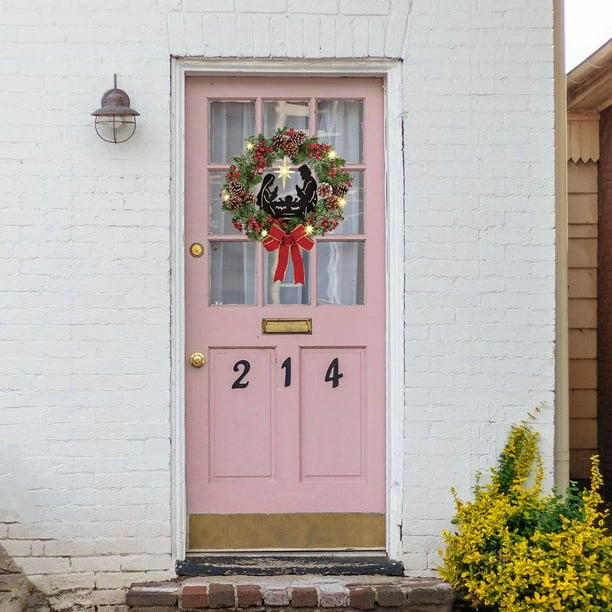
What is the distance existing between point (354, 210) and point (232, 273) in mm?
726

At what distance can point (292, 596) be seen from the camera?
4059 millimetres

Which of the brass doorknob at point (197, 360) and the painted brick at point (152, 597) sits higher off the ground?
the brass doorknob at point (197, 360)

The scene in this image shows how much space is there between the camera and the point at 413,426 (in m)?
4.33

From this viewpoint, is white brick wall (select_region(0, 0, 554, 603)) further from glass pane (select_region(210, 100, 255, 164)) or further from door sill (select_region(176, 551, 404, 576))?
glass pane (select_region(210, 100, 255, 164))

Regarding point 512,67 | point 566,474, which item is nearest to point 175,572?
point 566,474

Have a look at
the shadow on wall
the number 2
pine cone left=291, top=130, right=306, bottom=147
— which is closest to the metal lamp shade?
pine cone left=291, top=130, right=306, bottom=147

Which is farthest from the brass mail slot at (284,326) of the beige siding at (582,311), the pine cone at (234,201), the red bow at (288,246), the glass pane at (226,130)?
the beige siding at (582,311)

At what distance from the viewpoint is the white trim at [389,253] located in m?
4.32

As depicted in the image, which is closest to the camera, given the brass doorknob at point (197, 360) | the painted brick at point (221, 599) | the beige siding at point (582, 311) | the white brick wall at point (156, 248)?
the painted brick at point (221, 599)

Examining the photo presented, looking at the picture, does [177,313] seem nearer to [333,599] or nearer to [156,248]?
[156,248]

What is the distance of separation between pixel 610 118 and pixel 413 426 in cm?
352

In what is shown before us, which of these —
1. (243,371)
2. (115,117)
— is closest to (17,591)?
(243,371)

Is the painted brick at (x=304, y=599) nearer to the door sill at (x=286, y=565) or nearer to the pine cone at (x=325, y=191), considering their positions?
the door sill at (x=286, y=565)

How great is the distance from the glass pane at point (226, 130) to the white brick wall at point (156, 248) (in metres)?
0.29
